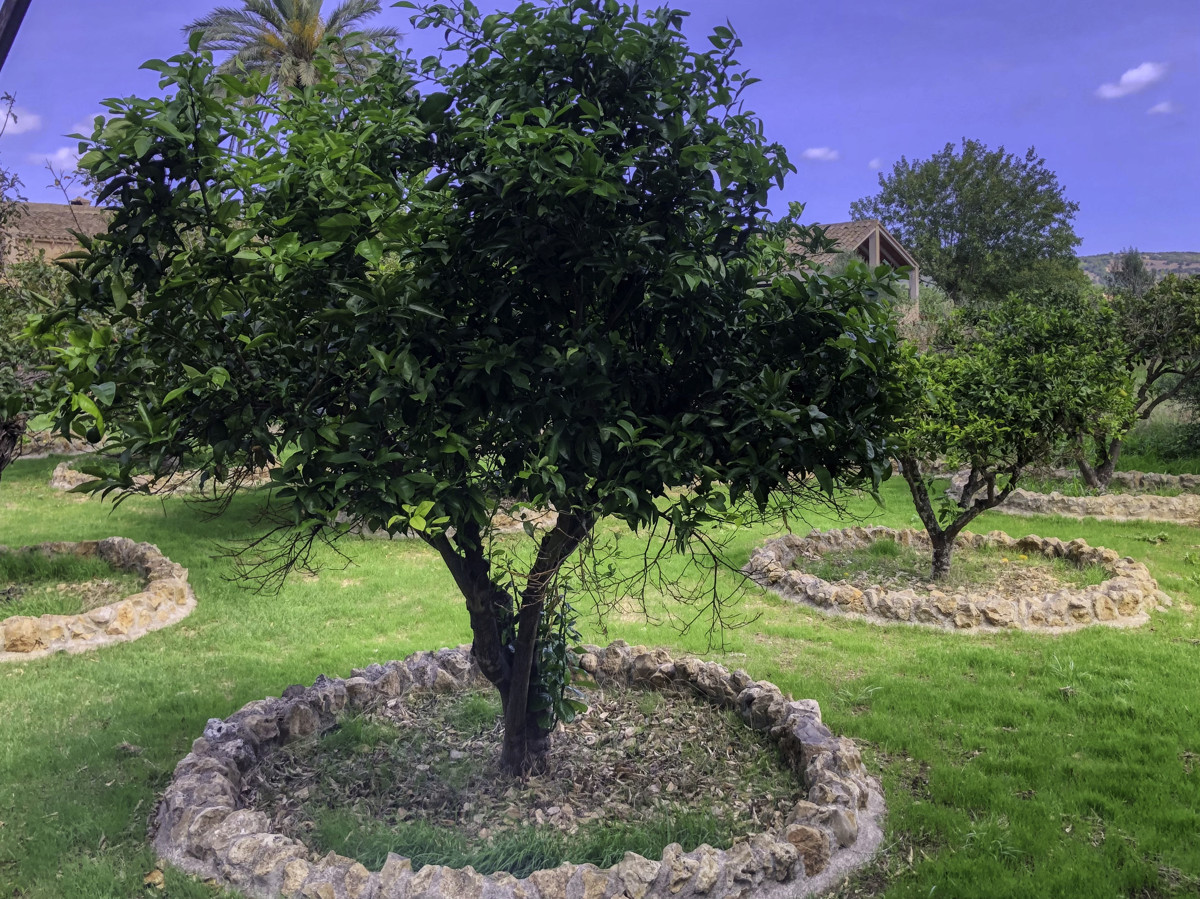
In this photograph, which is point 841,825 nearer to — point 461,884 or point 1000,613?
point 461,884

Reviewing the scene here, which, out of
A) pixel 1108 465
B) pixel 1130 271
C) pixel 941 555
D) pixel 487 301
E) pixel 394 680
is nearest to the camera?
pixel 487 301

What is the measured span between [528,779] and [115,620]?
468 cm

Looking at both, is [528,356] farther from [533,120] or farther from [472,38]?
[472,38]

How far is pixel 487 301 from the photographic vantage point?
3037 mm

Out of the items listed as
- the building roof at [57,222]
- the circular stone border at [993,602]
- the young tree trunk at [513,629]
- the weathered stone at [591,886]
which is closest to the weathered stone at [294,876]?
the weathered stone at [591,886]

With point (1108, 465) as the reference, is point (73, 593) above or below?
below

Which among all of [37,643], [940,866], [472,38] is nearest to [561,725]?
[940,866]

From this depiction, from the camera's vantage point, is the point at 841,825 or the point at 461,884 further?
the point at 841,825

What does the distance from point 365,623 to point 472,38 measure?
5709mm

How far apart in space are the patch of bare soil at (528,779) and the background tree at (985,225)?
31.8 meters

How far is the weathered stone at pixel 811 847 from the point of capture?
3.66 metres

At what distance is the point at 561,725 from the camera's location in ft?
17.2

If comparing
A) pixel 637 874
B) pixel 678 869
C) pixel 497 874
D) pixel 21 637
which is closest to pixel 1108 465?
pixel 678 869

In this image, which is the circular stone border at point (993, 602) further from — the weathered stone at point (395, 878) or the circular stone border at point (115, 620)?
the circular stone border at point (115, 620)
